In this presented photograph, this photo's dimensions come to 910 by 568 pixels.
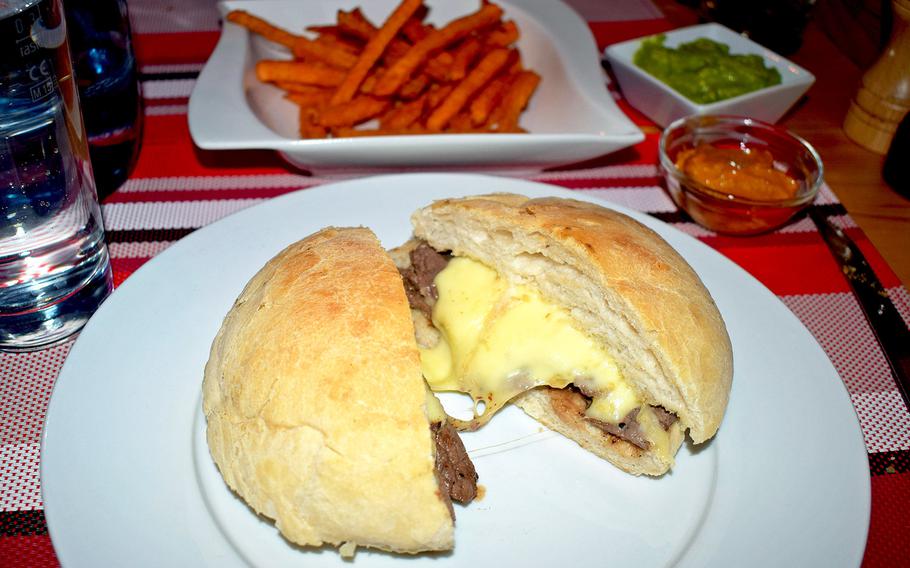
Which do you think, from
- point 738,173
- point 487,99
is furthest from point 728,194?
point 487,99

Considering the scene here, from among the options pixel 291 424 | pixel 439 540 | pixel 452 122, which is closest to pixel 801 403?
pixel 439 540

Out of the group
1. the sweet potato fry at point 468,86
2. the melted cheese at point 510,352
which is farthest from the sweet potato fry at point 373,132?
the melted cheese at point 510,352

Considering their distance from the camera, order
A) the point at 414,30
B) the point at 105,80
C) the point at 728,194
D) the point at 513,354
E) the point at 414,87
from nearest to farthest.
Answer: the point at 513,354 < the point at 105,80 < the point at 728,194 < the point at 414,87 < the point at 414,30

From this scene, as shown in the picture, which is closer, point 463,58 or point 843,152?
point 463,58

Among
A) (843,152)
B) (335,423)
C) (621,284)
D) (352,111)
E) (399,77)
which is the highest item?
(621,284)

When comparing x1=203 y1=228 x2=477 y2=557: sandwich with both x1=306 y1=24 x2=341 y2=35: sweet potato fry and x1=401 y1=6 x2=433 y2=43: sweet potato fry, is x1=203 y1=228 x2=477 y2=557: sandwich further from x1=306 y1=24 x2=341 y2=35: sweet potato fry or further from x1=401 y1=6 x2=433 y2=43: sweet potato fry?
x1=306 y1=24 x2=341 y2=35: sweet potato fry

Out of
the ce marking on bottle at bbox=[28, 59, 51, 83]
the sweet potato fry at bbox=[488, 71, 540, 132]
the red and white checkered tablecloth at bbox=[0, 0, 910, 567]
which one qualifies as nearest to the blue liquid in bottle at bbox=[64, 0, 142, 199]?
the red and white checkered tablecloth at bbox=[0, 0, 910, 567]

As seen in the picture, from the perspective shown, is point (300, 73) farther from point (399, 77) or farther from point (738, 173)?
point (738, 173)

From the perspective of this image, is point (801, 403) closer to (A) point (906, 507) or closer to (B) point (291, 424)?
(A) point (906, 507)
